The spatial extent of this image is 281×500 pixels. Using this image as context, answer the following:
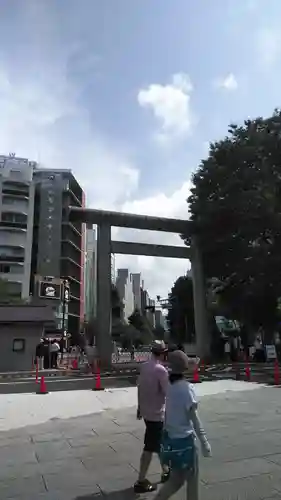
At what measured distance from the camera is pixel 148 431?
4738 millimetres

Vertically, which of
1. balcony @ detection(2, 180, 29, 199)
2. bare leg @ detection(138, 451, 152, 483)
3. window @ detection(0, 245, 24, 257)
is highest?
balcony @ detection(2, 180, 29, 199)

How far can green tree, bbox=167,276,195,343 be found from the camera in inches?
2285

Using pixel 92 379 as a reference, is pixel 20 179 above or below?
above

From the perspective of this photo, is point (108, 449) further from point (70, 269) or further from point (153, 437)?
point (70, 269)

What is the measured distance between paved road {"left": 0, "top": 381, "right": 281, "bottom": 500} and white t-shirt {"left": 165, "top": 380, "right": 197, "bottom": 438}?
1115 mm

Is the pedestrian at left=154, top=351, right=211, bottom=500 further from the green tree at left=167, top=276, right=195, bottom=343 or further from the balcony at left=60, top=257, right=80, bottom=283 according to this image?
the balcony at left=60, top=257, right=80, bottom=283

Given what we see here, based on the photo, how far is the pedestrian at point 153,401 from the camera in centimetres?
464

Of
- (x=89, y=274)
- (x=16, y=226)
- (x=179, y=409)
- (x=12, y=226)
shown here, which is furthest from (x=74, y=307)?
(x=179, y=409)

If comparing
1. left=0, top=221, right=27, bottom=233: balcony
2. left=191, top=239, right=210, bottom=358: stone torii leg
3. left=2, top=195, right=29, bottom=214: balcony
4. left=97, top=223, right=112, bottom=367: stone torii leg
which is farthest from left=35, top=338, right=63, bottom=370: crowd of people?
left=2, top=195, right=29, bottom=214: balcony

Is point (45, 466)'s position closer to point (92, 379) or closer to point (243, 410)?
point (243, 410)

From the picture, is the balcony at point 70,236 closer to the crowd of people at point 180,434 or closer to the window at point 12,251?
the window at point 12,251

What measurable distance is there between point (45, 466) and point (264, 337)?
2716 centimetres

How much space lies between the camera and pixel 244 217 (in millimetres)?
24938

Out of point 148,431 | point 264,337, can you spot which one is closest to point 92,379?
point 148,431
